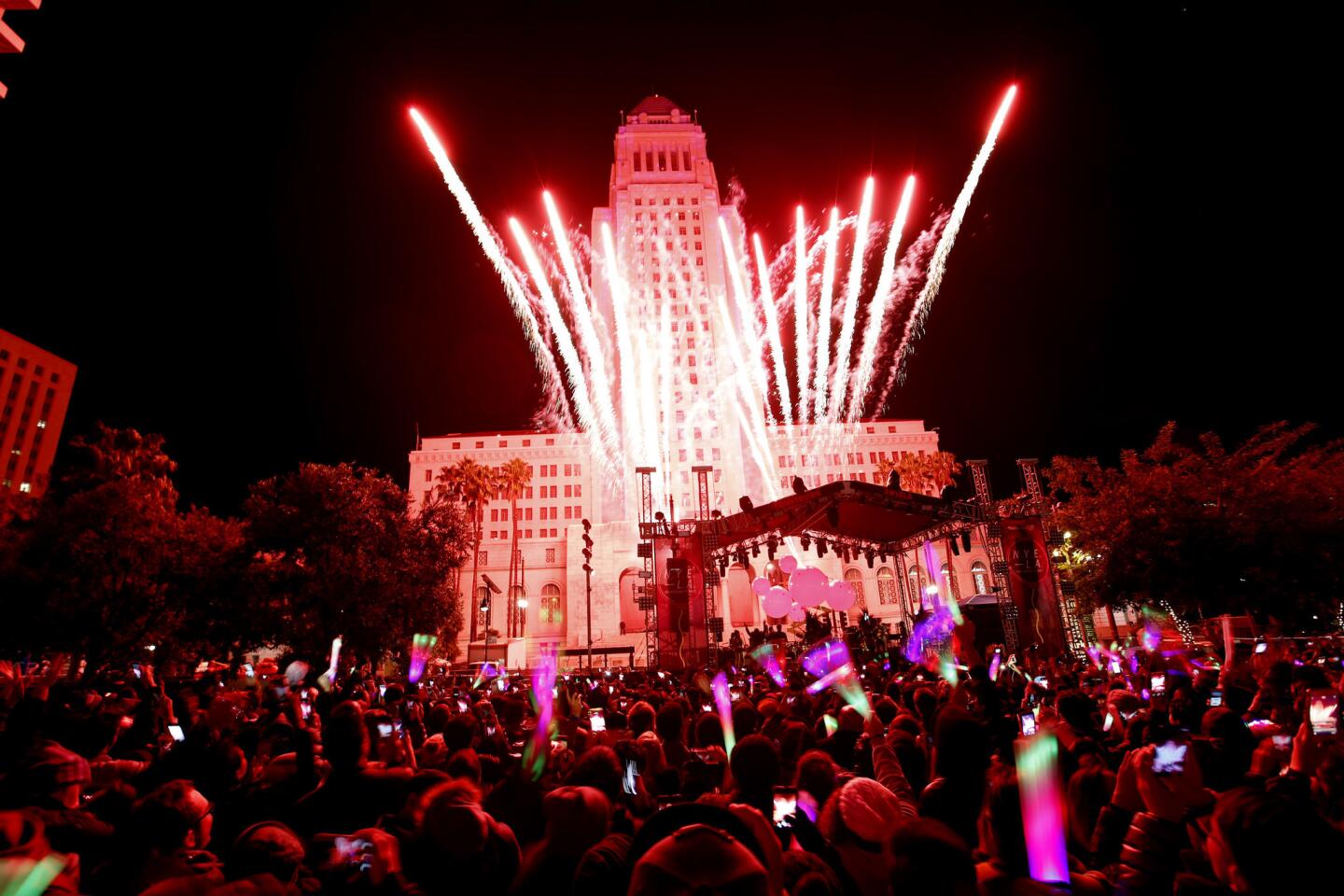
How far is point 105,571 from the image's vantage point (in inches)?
984

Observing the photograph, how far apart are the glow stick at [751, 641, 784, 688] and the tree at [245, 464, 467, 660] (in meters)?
14.7

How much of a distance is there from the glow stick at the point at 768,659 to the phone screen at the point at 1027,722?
10173 millimetres

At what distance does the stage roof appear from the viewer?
73.5ft

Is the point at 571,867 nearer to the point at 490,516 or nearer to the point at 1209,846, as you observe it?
the point at 1209,846

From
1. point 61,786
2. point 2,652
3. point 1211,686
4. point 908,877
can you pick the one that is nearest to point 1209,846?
point 908,877

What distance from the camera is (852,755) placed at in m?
6.57

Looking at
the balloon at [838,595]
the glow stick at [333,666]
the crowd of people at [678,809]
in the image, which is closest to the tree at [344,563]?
the glow stick at [333,666]

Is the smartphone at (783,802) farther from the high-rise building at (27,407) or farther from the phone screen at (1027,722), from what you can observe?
the high-rise building at (27,407)

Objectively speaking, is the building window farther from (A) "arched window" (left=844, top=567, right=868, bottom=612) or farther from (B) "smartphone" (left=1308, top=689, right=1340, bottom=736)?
(B) "smartphone" (left=1308, top=689, right=1340, bottom=736)

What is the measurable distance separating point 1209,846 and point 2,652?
119 ft

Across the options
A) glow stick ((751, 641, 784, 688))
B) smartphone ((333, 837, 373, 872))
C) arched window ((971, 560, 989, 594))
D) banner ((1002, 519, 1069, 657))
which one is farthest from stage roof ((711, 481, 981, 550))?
arched window ((971, 560, 989, 594))

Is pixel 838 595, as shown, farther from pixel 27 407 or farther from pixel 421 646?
pixel 27 407

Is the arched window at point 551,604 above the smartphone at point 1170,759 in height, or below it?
above

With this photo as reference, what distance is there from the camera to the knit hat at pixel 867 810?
10.1 feet
